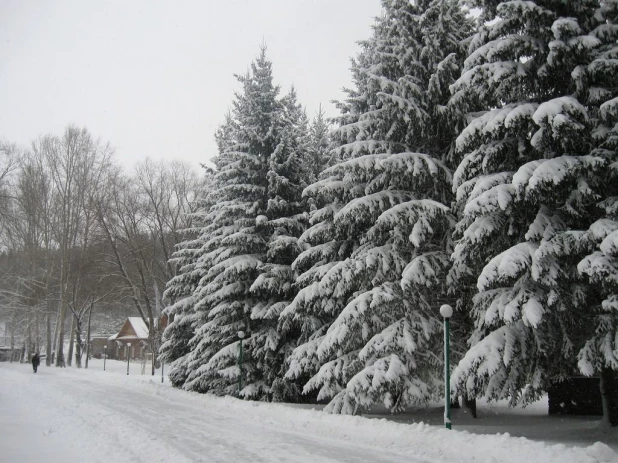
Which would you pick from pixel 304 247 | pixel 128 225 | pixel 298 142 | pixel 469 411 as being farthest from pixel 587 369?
pixel 128 225

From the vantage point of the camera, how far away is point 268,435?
1051cm

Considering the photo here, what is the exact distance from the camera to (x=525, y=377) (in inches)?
367

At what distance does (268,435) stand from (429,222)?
6.08m

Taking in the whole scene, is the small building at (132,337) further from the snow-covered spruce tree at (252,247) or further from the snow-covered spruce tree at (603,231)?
the snow-covered spruce tree at (603,231)

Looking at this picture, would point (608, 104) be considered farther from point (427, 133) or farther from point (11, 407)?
point (11, 407)

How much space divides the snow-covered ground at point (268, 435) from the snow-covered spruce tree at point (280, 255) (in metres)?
1.83

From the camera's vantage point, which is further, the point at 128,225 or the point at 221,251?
the point at 128,225

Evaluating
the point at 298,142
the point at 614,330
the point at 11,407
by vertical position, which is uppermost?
the point at 298,142

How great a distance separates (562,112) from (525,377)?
4940 millimetres

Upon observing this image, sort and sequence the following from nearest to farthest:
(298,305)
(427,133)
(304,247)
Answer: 1. (427,133)
2. (298,305)
3. (304,247)

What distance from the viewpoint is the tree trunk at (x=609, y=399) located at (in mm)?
9773

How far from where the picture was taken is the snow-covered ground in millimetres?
7941

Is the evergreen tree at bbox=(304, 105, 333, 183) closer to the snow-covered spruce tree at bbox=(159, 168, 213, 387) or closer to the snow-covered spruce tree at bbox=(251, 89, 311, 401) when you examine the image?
the snow-covered spruce tree at bbox=(251, 89, 311, 401)

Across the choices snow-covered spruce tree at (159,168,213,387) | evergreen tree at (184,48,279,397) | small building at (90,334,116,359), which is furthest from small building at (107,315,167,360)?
evergreen tree at (184,48,279,397)
